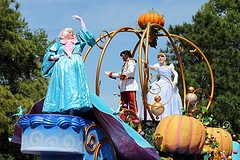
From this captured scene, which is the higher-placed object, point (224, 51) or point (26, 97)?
point (224, 51)

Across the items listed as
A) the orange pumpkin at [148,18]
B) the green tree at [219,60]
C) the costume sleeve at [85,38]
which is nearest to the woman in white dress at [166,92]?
the orange pumpkin at [148,18]

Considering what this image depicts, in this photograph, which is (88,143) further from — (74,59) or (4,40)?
(4,40)

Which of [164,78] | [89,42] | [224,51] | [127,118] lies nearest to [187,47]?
[224,51]

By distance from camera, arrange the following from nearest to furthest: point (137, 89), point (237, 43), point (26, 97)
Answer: point (137, 89), point (26, 97), point (237, 43)

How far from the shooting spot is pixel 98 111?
22.2ft

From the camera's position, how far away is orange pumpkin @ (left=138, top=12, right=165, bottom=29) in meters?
9.61

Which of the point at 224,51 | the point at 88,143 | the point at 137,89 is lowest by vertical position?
the point at 88,143

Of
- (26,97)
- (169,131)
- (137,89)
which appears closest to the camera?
(169,131)

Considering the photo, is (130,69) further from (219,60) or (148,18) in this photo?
(219,60)

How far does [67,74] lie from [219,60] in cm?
1358

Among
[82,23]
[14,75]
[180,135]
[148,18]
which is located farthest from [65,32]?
[14,75]

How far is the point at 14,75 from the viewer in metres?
19.4

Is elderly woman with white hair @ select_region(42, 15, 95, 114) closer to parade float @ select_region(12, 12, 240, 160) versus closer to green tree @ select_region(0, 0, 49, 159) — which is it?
parade float @ select_region(12, 12, 240, 160)

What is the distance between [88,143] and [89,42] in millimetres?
1141
